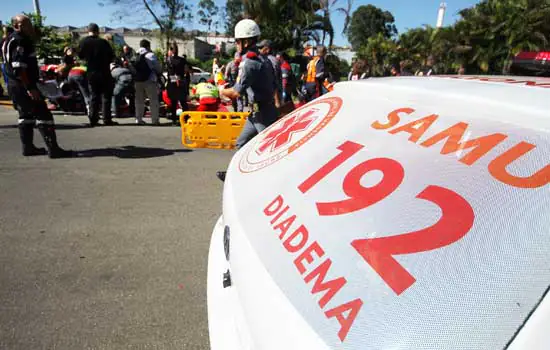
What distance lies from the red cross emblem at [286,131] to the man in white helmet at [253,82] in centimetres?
179

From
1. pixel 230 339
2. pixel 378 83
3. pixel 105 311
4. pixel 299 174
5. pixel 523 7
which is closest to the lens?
pixel 230 339

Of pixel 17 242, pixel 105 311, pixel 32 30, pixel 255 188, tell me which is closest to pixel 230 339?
pixel 255 188

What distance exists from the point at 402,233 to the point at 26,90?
5.31m

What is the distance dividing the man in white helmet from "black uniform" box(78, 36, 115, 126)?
4401 mm

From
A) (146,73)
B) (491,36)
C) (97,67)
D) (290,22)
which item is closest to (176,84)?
(146,73)

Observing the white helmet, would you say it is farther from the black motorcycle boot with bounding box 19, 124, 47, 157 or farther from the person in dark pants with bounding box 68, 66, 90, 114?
the person in dark pants with bounding box 68, 66, 90, 114

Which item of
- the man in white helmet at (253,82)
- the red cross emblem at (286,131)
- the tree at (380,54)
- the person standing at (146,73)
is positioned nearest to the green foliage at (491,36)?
the tree at (380,54)

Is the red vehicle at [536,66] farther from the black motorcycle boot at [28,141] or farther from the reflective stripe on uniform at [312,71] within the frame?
the black motorcycle boot at [28,141]

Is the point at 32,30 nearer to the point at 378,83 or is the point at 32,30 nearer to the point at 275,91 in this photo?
the point at 275,91

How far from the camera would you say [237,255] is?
4.22 ft

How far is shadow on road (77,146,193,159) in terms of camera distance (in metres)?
5.36

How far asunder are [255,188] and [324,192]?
14.1 inches

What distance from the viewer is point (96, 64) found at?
275 inches

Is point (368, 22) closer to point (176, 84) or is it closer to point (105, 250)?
point (176, 84)
